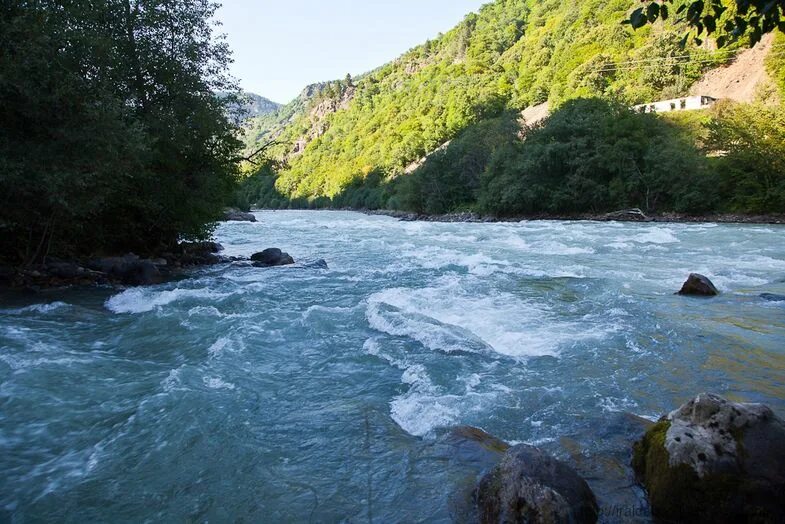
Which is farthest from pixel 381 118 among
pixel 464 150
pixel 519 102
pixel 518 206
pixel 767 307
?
pixel 767 307

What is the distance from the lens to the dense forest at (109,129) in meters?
10.7

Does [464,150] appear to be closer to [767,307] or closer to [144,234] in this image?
[144,234]

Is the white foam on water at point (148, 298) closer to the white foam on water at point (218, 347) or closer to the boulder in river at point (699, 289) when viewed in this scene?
the white foam on water at point (218, 347)

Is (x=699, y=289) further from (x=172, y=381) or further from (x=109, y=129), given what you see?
(x=109, y=129)

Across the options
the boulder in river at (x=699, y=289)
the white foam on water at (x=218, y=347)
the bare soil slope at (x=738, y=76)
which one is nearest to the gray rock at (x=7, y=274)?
the white foam on water at (x=218, y=347)

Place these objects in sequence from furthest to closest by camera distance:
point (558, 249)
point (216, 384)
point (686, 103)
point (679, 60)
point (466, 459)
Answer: point (679, 60) < point (686, 103) < point (558, 249) < point (216, 384) < point (466, 459)

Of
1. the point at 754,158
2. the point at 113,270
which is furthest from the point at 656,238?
the point at 113,270

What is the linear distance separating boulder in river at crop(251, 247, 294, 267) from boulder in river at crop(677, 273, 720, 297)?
545 inches

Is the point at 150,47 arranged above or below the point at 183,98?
above

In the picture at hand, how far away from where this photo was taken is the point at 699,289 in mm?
11930

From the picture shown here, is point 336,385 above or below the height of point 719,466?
below

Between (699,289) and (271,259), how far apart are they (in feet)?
49.1

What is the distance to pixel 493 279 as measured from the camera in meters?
15.1

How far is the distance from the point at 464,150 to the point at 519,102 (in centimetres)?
4783
